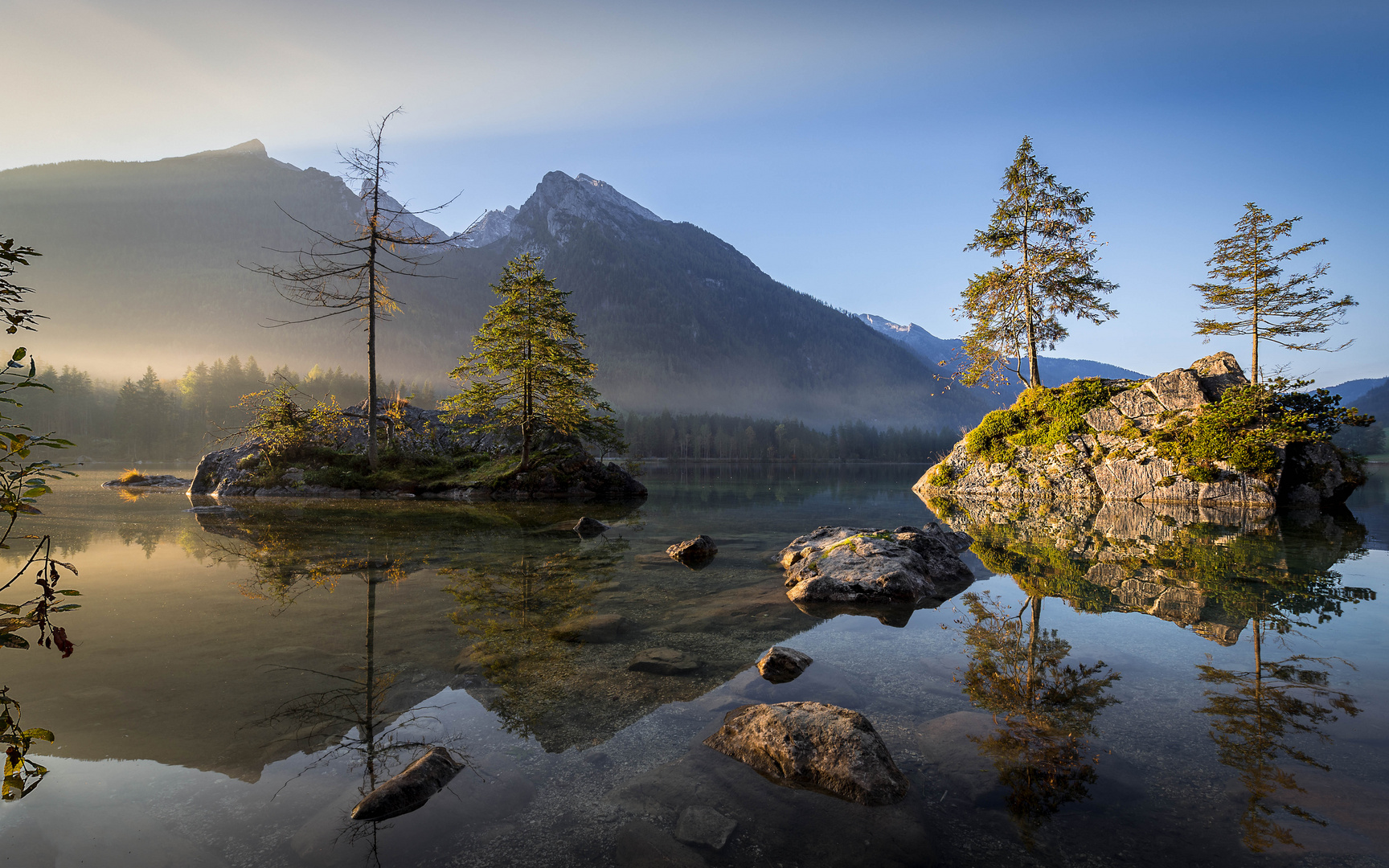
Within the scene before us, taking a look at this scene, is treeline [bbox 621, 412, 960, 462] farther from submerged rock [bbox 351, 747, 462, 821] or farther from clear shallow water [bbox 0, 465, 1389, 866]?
submerged rock [bbox 351, 747, 462, 821]

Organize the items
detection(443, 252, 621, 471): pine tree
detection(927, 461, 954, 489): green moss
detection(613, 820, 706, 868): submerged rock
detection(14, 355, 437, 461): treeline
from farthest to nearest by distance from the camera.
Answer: detection(14, 355, 437, 461): treeline → detection(927, 461, 954, 489): green moss → detection(443, 252, 621, 471): pine tree → detection(613, 820, 706, 868): submerged rock

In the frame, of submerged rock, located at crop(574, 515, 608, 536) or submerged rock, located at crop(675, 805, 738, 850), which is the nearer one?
submerged rock, located at crop(675, 805, 738, 850)

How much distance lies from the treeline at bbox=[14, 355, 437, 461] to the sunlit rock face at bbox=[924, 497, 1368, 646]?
72530 millimetres

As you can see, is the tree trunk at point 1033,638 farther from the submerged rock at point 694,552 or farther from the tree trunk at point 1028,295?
the tree trunk at point 1028,295

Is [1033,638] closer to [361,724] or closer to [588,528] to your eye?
[361,724]

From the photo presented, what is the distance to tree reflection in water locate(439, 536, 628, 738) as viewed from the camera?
4.82 meters

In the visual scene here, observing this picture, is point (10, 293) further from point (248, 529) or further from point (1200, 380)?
point (1200, 380)

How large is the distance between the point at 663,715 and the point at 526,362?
19.5 m

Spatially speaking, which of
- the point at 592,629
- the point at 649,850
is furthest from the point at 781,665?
the point at 649,850

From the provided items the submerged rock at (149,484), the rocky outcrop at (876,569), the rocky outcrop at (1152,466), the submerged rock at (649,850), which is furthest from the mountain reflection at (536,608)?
the rocky outcrop at (1152,466)

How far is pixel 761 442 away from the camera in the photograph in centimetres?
15050

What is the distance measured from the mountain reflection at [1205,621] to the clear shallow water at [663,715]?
3 cm

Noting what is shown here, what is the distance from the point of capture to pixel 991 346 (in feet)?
88.0

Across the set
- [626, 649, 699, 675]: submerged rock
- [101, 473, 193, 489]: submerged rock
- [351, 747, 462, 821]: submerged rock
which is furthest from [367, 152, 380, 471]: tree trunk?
[351, 747, 462, 821]: submerged rock
